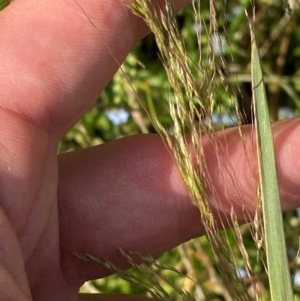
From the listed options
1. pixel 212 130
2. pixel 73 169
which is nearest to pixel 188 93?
pixel 212 130

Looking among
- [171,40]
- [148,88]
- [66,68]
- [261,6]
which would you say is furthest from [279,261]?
[261,6]

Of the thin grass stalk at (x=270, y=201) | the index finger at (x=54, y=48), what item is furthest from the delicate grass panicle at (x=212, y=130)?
the index finger at (x=54, y=48)

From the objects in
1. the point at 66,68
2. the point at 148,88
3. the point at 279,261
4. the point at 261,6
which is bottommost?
the point at 279,261

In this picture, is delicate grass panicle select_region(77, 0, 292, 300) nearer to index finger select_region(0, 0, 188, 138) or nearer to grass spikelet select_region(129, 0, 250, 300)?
grass spikelet select_region(129, 0, 250, 300)

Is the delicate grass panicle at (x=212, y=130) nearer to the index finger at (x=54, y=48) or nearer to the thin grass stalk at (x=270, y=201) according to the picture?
the thin grass stalk at (x=270, y=201)

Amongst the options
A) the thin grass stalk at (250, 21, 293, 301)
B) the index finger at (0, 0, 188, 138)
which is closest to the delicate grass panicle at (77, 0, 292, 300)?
the thin grass stalk at (250, 21, 293, 301)

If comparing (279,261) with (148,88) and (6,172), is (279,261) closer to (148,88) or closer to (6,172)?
(6,172)

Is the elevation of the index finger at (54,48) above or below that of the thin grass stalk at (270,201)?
above
